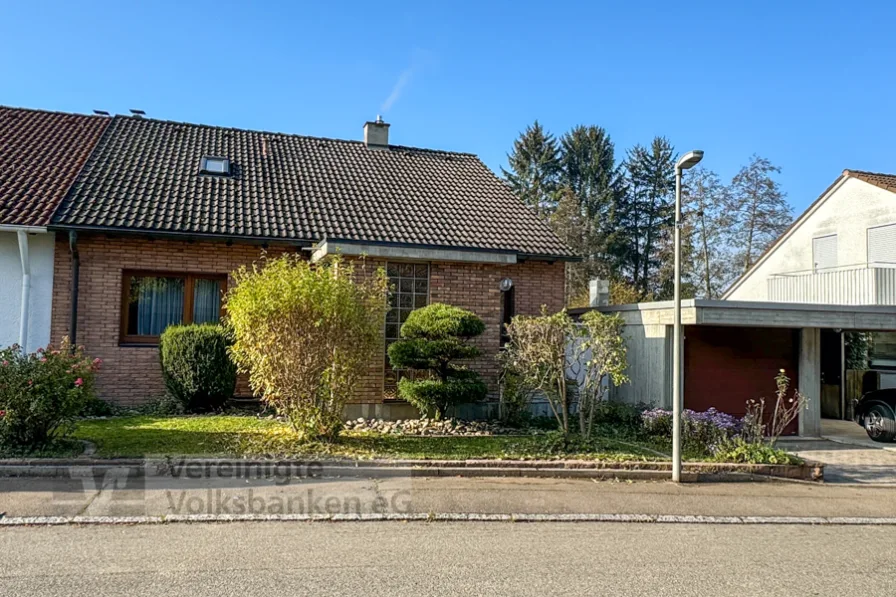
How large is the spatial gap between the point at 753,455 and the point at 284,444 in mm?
6272

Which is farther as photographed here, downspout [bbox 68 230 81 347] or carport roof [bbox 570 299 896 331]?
downspout [bbox 68 230 81 347]

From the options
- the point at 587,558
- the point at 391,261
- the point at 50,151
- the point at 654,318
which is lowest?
the point at 587,558

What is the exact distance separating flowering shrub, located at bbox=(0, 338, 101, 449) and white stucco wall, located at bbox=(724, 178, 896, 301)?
22.2m

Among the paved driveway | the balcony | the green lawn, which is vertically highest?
the balcony

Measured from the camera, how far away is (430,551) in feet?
17.3

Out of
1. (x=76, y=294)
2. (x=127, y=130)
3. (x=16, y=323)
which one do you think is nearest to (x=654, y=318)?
(x=76, y=294)

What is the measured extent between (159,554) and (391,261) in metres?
7.39

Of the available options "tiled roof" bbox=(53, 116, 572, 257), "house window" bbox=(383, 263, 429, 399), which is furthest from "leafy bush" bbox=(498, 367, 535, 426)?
"tiled roof" bbox=(53, 116, 572, 257)

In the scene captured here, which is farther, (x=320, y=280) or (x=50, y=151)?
(x=50, y=151)

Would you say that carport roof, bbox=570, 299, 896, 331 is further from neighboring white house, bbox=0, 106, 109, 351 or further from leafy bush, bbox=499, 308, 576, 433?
neighboring white house, bbox=0, 106, 109, 351

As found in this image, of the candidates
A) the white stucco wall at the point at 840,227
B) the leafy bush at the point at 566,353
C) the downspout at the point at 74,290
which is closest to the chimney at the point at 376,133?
the downspout at the point at 74,290

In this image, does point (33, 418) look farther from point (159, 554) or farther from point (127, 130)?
point (127, 130)

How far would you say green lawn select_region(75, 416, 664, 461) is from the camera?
26.6ft

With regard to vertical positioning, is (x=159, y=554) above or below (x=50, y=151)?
below
